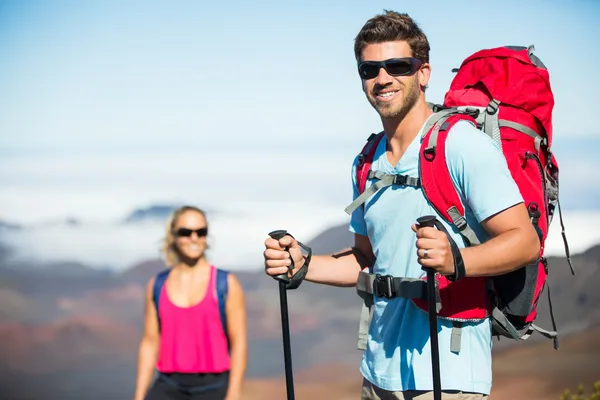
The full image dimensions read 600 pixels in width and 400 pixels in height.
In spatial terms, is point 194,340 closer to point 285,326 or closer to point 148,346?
point 148,346

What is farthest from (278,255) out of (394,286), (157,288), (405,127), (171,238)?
Answer: (171,238)

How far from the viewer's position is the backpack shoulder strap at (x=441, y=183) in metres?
2.53

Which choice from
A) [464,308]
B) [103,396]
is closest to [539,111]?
[464,308]

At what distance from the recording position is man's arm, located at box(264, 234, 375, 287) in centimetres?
277

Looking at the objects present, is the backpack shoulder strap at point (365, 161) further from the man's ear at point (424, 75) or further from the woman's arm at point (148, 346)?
the woman's arm at point (148, 346)

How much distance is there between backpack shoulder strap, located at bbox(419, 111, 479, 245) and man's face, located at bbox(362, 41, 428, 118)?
175 mm

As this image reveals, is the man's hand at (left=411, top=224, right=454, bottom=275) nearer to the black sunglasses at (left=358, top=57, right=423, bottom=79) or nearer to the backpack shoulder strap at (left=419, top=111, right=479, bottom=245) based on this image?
the backpack shoulder strap at (left=419, top=111, right=479, bottom=245)

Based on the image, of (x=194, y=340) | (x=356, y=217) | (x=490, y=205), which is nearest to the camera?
(x=490, y=205)

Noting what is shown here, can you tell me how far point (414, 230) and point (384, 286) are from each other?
335mm

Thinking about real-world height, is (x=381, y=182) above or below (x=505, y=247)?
above

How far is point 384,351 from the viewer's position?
2686 mm

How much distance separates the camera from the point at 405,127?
2.72 metres

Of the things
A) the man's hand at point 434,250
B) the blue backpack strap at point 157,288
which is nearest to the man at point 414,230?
the man's hand at point 434,250

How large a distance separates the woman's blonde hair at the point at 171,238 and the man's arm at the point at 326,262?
1497 millimetres
